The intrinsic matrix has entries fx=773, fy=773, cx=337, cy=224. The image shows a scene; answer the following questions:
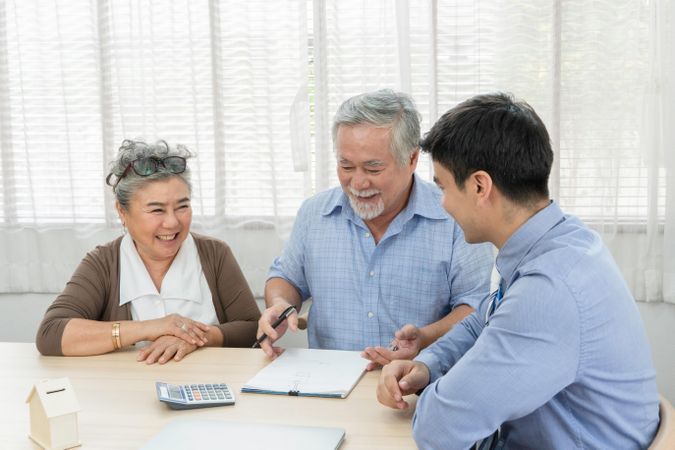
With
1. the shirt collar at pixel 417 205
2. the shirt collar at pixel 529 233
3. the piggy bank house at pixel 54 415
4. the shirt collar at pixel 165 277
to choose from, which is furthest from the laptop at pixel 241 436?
the shirt collar at pixel 417 205

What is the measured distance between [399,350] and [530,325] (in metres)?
0.72

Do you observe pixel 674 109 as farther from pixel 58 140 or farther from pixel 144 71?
pixel 58 140

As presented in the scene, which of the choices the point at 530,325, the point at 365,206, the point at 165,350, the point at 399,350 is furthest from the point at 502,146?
the point at 165,350

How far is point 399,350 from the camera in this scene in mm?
1949

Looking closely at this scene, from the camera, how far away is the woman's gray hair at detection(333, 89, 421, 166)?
7.52ft

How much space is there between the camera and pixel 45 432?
1.50 metres

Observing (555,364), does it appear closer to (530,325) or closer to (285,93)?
(530,325)

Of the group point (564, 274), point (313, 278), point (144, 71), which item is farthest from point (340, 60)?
point (564, 274)

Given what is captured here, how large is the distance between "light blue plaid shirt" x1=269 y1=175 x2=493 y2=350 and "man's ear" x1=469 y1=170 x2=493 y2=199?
35.2 inches

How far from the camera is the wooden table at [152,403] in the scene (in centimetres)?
156

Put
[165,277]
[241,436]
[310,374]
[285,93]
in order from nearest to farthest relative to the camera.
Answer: [241,436]
[310,374]
[165,277]
[285,93]

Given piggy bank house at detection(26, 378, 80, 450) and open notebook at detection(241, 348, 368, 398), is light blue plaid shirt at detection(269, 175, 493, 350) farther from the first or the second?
piggy bank house at detection(26, 378, 80, 450)

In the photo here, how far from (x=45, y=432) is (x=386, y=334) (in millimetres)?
1147

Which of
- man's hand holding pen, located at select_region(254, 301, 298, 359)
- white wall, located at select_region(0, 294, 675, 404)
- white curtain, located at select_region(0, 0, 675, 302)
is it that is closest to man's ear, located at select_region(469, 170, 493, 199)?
man's hand holding pen, located at select_region(254, 301, 298, 359)
